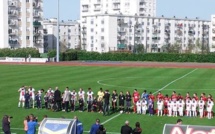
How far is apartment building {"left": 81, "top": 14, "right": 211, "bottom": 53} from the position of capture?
138 m

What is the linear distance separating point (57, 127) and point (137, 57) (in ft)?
263

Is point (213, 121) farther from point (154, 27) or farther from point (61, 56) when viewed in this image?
point (154, 27)

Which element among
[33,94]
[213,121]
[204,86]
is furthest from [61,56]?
[213,121]

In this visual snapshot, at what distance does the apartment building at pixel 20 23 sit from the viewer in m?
112

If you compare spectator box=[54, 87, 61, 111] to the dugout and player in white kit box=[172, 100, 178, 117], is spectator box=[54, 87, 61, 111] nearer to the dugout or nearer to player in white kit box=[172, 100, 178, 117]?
player in white kit box=[172, 100, 178, 117]

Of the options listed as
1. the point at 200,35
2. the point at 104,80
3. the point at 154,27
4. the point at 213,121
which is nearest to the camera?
the point at 213,121

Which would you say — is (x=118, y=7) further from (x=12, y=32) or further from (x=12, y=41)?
(x=12, y=41)

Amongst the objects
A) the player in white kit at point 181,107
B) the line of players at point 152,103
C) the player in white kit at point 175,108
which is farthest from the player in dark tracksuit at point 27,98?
the player in white kit at point 181,107

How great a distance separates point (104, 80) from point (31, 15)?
77039 millimetres

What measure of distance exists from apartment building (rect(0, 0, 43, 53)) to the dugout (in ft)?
331

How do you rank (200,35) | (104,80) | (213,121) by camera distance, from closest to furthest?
(213,121) → (104,80) → (200,35)

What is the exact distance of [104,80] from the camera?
45.2m

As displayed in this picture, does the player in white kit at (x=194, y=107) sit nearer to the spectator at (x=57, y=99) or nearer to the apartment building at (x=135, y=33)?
the spectator at (x=57, y=99)

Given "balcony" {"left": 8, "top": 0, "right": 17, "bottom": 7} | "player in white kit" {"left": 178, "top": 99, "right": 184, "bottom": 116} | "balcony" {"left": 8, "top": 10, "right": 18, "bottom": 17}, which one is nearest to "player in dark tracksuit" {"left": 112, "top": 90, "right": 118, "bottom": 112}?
"player in white kit" {"left": 178, "top": 99, "right": 184, "bottom": 116}
